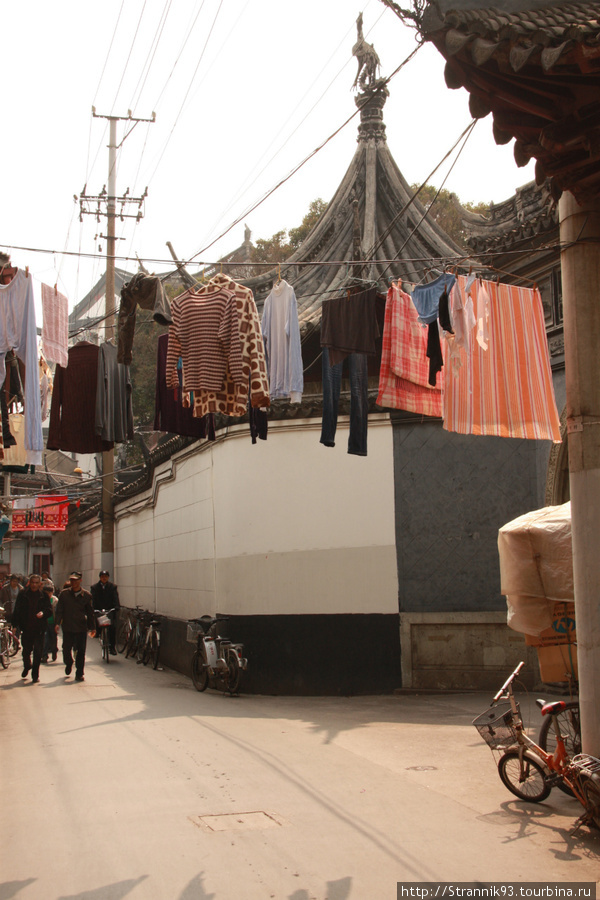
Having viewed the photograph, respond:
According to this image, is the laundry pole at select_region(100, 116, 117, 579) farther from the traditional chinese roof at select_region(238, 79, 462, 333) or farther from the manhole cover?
the manhole cover

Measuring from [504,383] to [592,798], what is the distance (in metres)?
4.60

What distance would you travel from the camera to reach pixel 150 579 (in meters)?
20.6

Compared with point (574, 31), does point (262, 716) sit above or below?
below

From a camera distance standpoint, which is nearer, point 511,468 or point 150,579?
point 511,468

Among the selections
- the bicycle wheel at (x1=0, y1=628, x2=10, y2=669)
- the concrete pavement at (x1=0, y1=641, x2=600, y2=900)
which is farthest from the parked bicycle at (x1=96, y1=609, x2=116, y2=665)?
the concrete pavement at (x1=0, y1=641, x2=600, y2=900)

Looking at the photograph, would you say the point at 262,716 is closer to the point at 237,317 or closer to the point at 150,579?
the point at 237,317

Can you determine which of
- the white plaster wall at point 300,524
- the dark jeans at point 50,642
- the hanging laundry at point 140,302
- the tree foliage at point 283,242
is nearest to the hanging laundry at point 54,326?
the hanging laundry at point 140,302

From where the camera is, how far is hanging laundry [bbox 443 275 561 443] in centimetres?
916

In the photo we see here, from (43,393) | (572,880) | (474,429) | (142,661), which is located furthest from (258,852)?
(142,661)

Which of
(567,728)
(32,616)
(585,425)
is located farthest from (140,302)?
(32,616)

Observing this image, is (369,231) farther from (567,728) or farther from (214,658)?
(567,728)

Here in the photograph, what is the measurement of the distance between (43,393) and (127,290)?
195 inches

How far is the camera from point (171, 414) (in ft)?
35.7

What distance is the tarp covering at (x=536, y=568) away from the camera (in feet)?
23.7
